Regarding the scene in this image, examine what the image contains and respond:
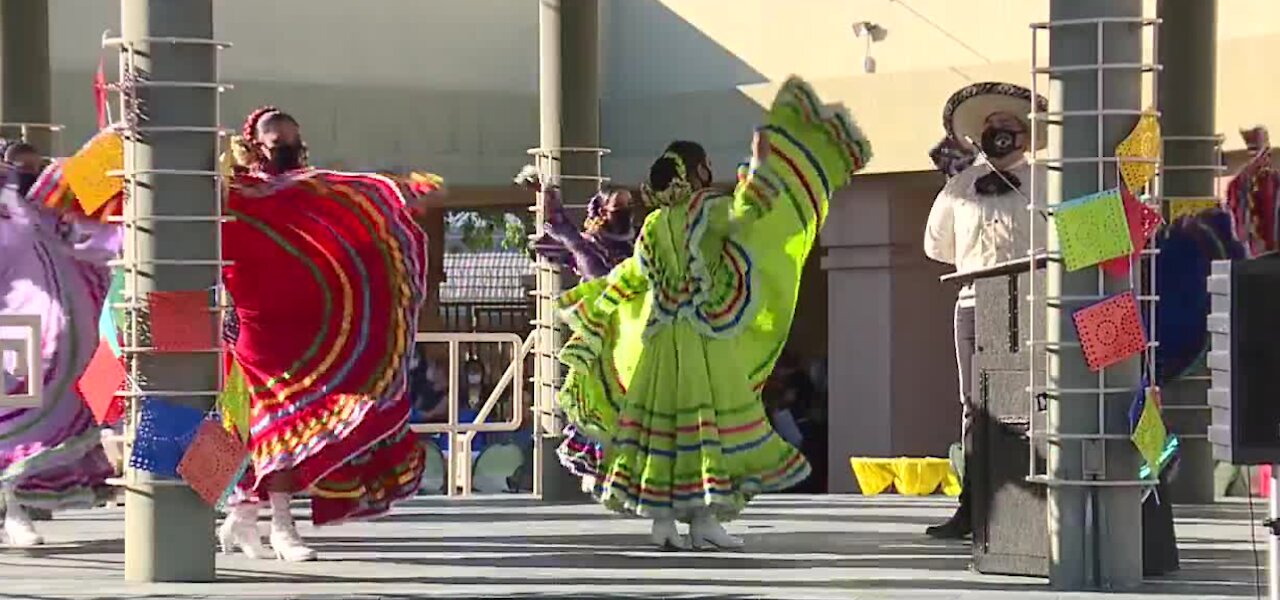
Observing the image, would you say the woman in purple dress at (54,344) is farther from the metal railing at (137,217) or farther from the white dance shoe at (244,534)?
the metal railing at (137,217)

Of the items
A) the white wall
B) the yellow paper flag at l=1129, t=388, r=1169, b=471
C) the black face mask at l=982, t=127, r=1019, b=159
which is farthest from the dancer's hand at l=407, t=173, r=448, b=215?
the white wall

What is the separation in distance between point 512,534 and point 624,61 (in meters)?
9.00

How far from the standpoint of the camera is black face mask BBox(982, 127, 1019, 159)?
32.8 feet

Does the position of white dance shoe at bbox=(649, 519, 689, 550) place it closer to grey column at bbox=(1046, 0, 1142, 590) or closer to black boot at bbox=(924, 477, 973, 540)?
black boot at bbox=(924, 477, 973, 540)

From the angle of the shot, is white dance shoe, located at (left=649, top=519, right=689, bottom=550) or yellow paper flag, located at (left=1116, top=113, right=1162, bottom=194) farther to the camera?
white dance shoe, located at (left=649, top=519, right=689, bottom=550)

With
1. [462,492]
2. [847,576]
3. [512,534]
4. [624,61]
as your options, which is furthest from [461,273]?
[847,576]

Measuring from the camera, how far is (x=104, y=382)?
9.02 m

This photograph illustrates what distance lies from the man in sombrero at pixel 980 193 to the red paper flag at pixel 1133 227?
180 centimetres

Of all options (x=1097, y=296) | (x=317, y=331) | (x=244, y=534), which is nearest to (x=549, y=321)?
(x=244, y=534)

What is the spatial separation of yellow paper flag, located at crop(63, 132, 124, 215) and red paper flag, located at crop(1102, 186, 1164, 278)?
3.14m

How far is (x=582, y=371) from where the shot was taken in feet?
34.8

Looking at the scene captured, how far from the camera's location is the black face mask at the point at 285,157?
976 centimetres

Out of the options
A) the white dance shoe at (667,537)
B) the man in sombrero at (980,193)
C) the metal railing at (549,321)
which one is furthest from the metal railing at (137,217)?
the metal railing at (549,321)

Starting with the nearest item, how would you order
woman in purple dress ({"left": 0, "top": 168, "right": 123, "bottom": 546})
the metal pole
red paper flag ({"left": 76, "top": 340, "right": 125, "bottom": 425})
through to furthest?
the metal pole < red paper flag ({"left": 76, "top": 340, "right": 125, "bottom": 425}) < woman in purple dress ({"left": 0, "top": 168, "right": 123, "bottom": 546})
